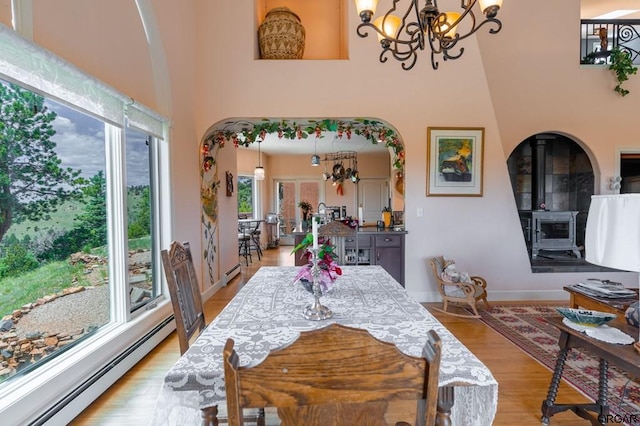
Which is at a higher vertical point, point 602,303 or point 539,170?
point 539,170

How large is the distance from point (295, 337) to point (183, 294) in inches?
40.2

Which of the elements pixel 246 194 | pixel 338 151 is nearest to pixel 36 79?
pixel 246 194

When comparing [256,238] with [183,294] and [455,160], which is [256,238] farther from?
[183,294]

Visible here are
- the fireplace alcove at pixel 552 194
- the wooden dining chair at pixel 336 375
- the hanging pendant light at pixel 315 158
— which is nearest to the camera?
the wooden dining chair at pixel 336 375

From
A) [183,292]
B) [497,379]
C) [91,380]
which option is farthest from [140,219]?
[497,379]

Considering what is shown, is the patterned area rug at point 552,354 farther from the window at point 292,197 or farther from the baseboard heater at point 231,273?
the window at point 292,197

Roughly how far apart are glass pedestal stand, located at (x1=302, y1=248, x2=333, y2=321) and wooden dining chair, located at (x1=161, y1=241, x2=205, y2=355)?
59 centimetres

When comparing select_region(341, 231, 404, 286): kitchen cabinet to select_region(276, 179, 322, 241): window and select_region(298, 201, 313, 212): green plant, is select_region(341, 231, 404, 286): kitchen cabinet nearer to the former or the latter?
select_region(298, 201, 313, 212): green plant

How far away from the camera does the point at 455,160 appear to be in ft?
12.9

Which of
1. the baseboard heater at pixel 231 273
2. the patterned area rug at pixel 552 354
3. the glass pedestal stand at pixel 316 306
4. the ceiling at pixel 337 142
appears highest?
the ceiling at pixel 337 142

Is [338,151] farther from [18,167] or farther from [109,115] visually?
[18,167]

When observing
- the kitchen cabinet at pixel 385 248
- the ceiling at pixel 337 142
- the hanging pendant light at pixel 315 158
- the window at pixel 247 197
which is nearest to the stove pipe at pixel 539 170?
the ceiling at pixel 337 142

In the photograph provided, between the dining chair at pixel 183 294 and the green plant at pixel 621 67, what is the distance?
562 cm

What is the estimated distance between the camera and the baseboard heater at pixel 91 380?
163cm
